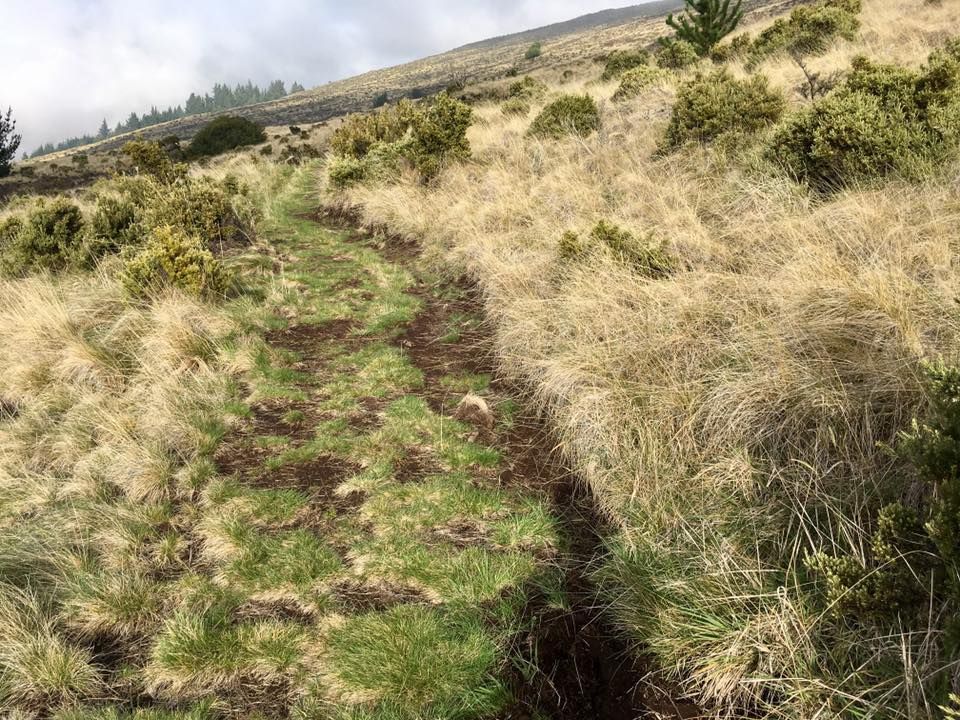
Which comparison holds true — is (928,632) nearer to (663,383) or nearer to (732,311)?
(663,383)

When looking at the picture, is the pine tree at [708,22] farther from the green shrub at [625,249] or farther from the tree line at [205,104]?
the tree line at [205,104]

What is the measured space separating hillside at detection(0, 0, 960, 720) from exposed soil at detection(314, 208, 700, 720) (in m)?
0.02

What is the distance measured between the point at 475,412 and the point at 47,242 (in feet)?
26.3

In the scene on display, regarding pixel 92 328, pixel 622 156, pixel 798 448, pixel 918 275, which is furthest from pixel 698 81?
pixel 92 328

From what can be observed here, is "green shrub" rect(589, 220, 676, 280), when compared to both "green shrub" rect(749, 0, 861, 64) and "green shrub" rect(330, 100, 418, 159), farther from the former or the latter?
"green shrub" rect(330, 100, 418, 159)

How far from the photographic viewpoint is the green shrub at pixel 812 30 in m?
12.4

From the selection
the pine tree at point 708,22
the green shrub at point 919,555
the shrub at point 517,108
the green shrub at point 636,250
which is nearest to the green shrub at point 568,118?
the shrub at point 517,108

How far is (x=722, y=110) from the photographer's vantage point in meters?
7.90

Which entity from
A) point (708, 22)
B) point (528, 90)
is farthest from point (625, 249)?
point (708, 22)

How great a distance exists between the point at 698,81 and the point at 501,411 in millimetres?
7373

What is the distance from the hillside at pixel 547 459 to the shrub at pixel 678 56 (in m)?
9.27

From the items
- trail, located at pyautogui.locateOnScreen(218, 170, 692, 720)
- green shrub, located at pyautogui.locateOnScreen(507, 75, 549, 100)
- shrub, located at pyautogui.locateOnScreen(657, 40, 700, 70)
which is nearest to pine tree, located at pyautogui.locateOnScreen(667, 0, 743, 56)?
shrub, located at pyautogui.locateOnScreen(657, 40, 700, 70)

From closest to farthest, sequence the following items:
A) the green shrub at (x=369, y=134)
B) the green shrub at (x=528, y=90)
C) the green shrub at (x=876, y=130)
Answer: the green shrub at (x=876, y=130), the green shrub at (x=369, y=134), the green shrub at (x=528, y=90)

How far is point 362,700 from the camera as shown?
2.45m
